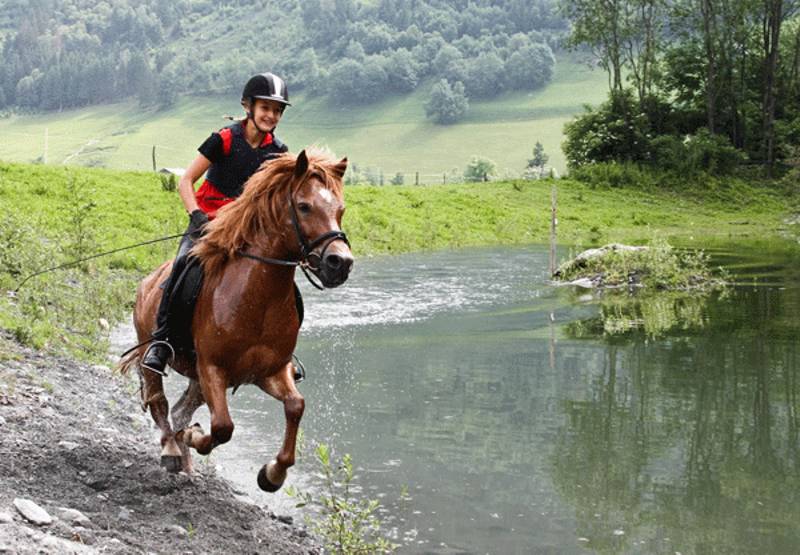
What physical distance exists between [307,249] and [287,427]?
1.33 m

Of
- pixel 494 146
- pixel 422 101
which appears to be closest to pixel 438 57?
pixel 422 101

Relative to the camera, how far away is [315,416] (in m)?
10.2

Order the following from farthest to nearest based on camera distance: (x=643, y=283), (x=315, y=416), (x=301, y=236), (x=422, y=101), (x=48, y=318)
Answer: (x=422, y=101)
(x=643, y=283)
(x=48, y=318)
(x=315, y=416)
(x=301, y=236)

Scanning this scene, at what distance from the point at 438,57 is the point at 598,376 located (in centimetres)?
18401

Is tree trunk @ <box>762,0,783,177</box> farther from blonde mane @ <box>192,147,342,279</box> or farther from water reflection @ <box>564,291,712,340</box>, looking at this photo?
blonde mane @ <box>192,147,342,279</box>

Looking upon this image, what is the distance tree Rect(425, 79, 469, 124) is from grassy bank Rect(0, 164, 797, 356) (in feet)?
355

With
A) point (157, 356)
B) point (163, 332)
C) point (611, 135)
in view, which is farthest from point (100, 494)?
point (611, 135)

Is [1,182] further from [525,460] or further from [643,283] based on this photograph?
[525,460]

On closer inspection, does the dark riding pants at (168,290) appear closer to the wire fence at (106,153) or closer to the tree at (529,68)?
the wire fence at (106,153)

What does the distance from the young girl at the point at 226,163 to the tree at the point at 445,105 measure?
152 m

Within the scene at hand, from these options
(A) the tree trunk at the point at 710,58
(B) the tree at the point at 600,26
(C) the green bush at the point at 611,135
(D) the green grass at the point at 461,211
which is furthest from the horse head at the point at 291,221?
(A) the tree trunk at the point at 710,58

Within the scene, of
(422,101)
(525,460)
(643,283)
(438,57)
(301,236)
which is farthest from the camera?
(438,57)

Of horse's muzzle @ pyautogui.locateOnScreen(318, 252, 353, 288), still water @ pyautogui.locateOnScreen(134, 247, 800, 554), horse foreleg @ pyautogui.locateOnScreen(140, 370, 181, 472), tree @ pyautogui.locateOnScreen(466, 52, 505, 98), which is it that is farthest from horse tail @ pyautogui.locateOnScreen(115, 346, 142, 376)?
tree @ pyautogui.locateOnScreen(466, 52, 505, 98)

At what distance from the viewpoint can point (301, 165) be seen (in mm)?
6285
